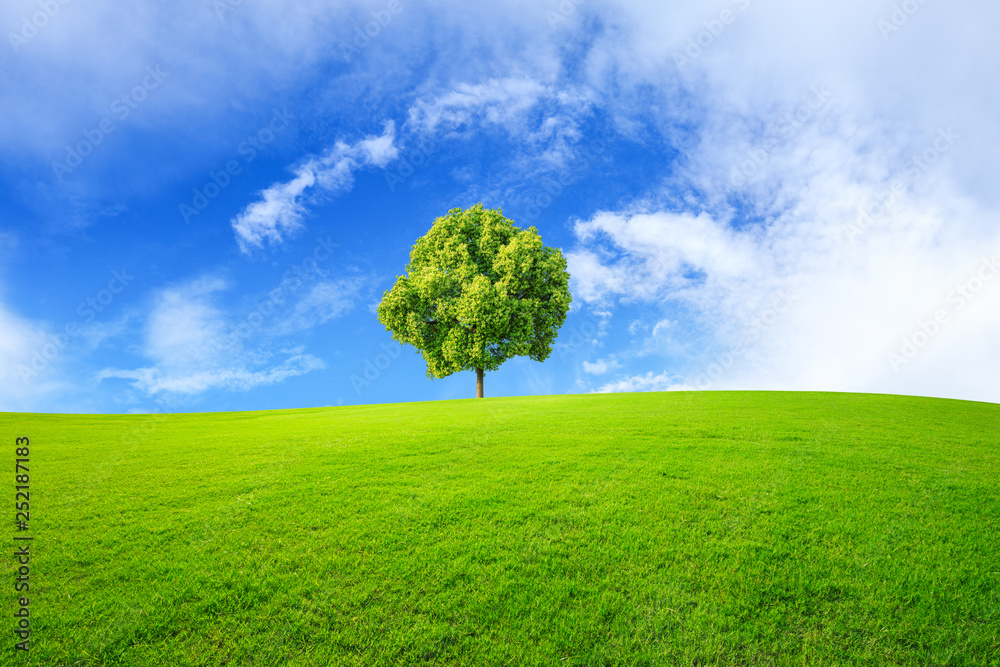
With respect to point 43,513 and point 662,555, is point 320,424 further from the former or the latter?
point 662,555

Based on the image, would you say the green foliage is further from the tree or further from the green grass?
the green grass

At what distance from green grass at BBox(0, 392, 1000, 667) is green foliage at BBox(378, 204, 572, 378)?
70.7 feet

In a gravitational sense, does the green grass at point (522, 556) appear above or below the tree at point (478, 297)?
below

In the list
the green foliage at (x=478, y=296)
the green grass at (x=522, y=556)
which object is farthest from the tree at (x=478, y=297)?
the green grass at (x=522, y=556)

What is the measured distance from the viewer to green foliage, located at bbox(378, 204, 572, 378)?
3447 cm

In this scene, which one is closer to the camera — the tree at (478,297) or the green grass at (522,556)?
the green grass at (522,556)

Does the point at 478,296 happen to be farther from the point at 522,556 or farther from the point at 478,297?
the point at 522,556

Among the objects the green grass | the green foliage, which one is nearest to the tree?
the green foliage

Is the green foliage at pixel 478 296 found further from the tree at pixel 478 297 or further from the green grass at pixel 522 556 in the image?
the green grass at pixel 522 556

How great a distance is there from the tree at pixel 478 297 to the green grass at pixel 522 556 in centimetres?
2152

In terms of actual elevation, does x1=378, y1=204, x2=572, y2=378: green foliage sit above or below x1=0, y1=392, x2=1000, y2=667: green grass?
above

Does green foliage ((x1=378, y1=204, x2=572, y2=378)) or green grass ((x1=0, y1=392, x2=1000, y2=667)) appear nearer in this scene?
green grass ((x1=0, y1=392, x2=1000, y2=667))

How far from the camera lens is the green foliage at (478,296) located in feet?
113

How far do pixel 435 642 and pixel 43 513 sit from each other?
922 centimetres
